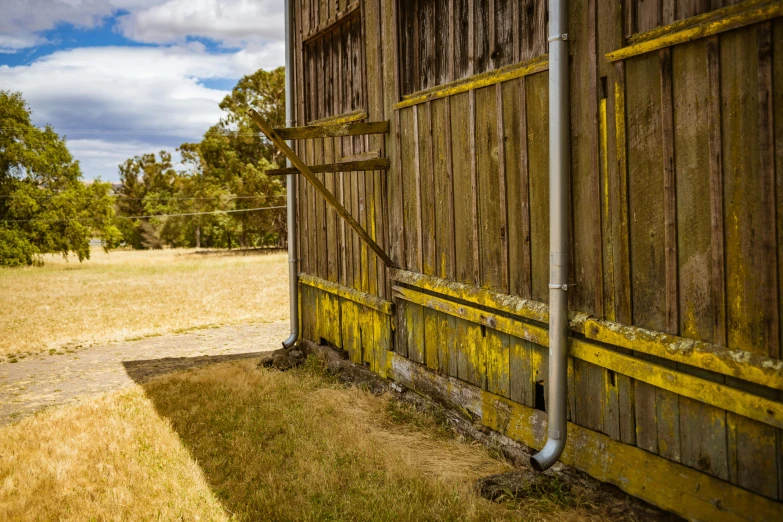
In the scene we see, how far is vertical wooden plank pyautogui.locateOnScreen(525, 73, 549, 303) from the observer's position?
12.7ft

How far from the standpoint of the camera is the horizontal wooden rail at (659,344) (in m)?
2.59

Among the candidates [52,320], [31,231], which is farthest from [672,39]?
[31,231]

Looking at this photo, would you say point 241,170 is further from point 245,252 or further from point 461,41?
point 461,41

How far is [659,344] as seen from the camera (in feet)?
10.1

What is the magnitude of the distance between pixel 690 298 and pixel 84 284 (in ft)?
73.2

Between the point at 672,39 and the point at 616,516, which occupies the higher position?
the point at 672,39

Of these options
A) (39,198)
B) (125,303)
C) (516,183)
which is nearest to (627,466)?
(516,183)

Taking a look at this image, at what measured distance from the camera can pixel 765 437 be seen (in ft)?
8.64

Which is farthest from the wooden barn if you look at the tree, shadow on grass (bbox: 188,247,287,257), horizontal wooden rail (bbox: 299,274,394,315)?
shadow on grass (bbox: 188,247,287,257)

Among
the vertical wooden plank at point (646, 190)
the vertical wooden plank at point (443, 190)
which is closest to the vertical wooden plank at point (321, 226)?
the vertical wooden plank at point (443, 190)

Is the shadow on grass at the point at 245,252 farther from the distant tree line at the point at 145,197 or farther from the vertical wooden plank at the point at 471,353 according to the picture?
the vertical wooden plank at the point at 471,353

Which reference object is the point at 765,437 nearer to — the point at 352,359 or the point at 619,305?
the point at 619,305

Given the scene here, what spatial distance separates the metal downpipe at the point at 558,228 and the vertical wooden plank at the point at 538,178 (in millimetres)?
272

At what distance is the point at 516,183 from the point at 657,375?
163 centimetres
